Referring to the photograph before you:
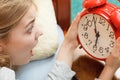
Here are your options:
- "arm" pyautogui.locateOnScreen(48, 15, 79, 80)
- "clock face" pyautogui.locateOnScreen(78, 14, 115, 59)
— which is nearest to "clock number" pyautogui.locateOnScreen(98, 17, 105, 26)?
"clock face" pyautogui.locateOnScreen(78, 14, 115, 59)

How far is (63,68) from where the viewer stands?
862 mm

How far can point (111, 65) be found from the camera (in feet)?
2.54

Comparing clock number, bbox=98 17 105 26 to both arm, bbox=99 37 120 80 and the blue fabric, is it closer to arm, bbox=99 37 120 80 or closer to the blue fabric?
arm, bbox=99 37 120 80

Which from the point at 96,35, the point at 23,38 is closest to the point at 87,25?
the point at 96,35

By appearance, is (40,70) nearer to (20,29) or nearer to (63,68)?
(63,68)

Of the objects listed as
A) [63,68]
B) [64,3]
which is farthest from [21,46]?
[64,3]

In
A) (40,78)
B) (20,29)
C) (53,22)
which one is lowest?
(40,78)

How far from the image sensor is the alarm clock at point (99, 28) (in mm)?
733

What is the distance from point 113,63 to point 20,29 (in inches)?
10.6

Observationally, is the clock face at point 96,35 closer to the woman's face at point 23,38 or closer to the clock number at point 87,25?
the clock number at point 87,25

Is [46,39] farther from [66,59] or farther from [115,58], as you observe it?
[115,58]

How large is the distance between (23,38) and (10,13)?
3.3 inches

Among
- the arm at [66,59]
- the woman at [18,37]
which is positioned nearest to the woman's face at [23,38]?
the woman at [18,37]

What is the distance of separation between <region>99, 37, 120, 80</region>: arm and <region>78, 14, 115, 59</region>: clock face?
19mm
